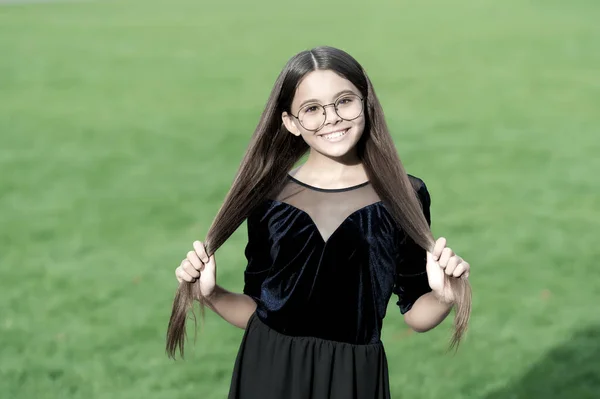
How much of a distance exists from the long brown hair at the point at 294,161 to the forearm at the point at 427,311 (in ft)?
0.15

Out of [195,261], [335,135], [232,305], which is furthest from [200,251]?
[335,135]

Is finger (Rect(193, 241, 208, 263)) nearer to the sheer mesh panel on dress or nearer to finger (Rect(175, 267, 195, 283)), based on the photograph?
finger (Rect(175, 267, 195, 283))

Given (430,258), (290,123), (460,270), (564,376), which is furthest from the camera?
(564,376)

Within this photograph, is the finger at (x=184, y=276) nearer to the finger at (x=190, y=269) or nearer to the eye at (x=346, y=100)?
the finger at (x=190, y=269)

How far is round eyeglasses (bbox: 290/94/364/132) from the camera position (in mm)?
3012

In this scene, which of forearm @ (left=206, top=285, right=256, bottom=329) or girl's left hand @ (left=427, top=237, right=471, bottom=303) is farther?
forearm @ (left=206, top=285, right=256, bottom=329)

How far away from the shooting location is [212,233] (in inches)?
122

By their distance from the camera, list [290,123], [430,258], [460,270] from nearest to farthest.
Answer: [460,270] < [430,258] < [290,123]

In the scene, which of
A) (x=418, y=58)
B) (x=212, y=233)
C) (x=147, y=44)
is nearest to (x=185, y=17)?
(x=147, y=44)

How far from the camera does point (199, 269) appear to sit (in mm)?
3029

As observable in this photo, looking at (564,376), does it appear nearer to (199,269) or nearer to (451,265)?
(451,265)

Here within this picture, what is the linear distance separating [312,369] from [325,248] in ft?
1.20


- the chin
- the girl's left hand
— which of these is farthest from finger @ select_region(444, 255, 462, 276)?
the chin

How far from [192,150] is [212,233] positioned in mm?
6476
